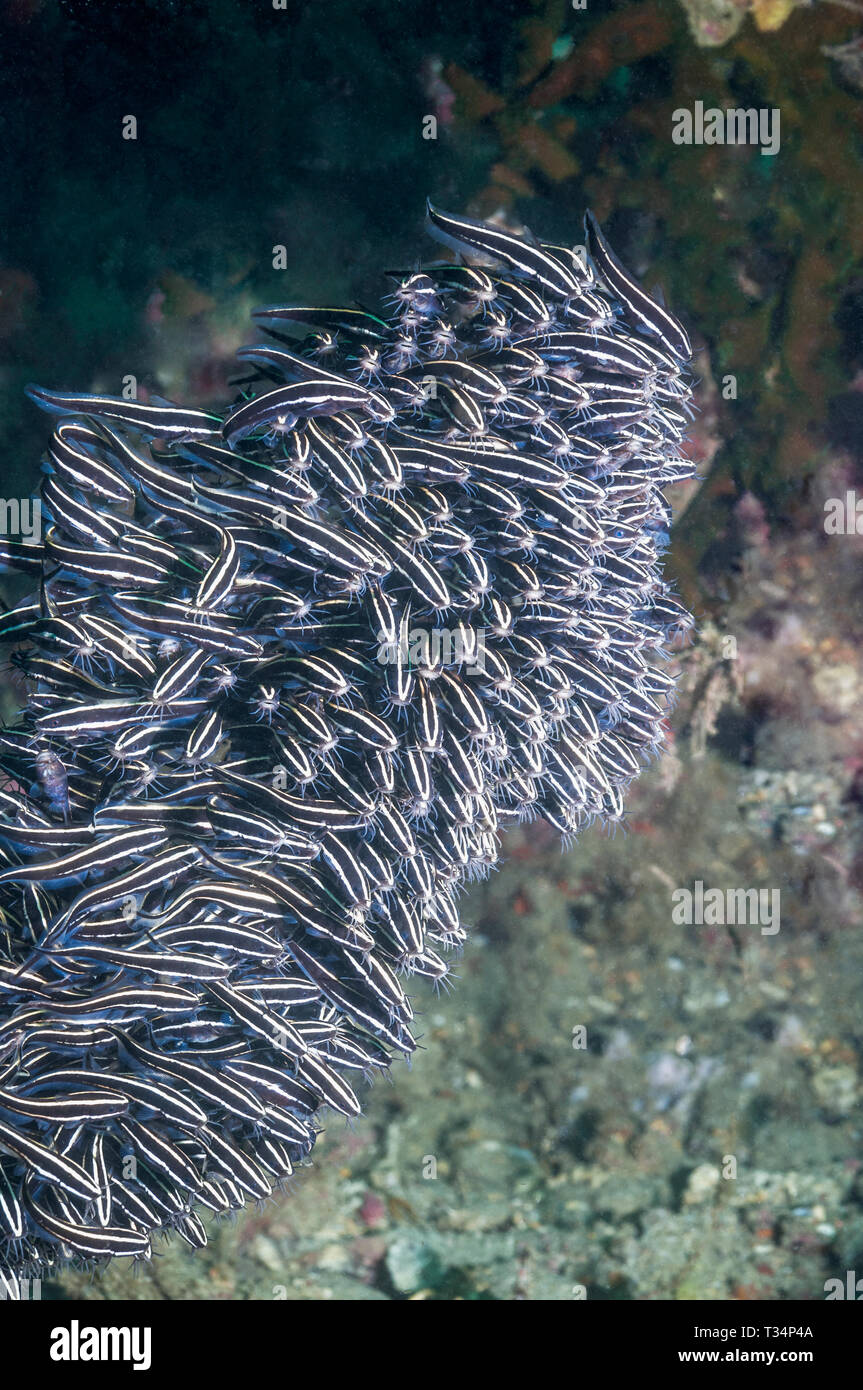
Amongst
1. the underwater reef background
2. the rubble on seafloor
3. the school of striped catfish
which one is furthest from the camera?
the rubble on seafloor

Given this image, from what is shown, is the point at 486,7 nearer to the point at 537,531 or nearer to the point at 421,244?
the point at 421,244

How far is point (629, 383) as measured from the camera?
364 centimetres

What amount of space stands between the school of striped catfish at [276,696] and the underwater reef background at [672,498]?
84 cm

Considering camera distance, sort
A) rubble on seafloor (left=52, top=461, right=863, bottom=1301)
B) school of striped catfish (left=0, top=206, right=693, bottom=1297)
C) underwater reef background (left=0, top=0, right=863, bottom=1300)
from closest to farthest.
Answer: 1. school of striped catfish (left=0, top=206, right=693, bottom=1297)
2. underwater reef background (left=0, top=0, right=863, bottom=1300)
3. rubble on seafloor (left=52, top=461, right=863, bottom=1301)

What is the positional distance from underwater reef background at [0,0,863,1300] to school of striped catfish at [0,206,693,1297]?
840 millimetres

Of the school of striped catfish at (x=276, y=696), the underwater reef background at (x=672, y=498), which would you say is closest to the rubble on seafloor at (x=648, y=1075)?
the underwater reef background at (x=672, y=498)

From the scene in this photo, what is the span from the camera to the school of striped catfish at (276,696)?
3.16 m

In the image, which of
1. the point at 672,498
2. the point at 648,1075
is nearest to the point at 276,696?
the point at 672,498

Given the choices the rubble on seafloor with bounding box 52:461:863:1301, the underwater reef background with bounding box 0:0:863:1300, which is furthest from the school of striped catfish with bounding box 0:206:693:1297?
the rubble on seafloor with bounding box 52:461:863:1301

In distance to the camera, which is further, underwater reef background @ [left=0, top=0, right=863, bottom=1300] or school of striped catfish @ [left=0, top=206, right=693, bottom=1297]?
underwater reef background @ [left=0, top=0, right=863, bottom=1300]

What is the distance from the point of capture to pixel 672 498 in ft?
14.2

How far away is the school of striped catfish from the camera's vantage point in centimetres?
316

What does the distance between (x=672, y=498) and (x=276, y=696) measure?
2351 millimetres

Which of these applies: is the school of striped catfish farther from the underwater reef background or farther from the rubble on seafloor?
the rubble on seafloor
